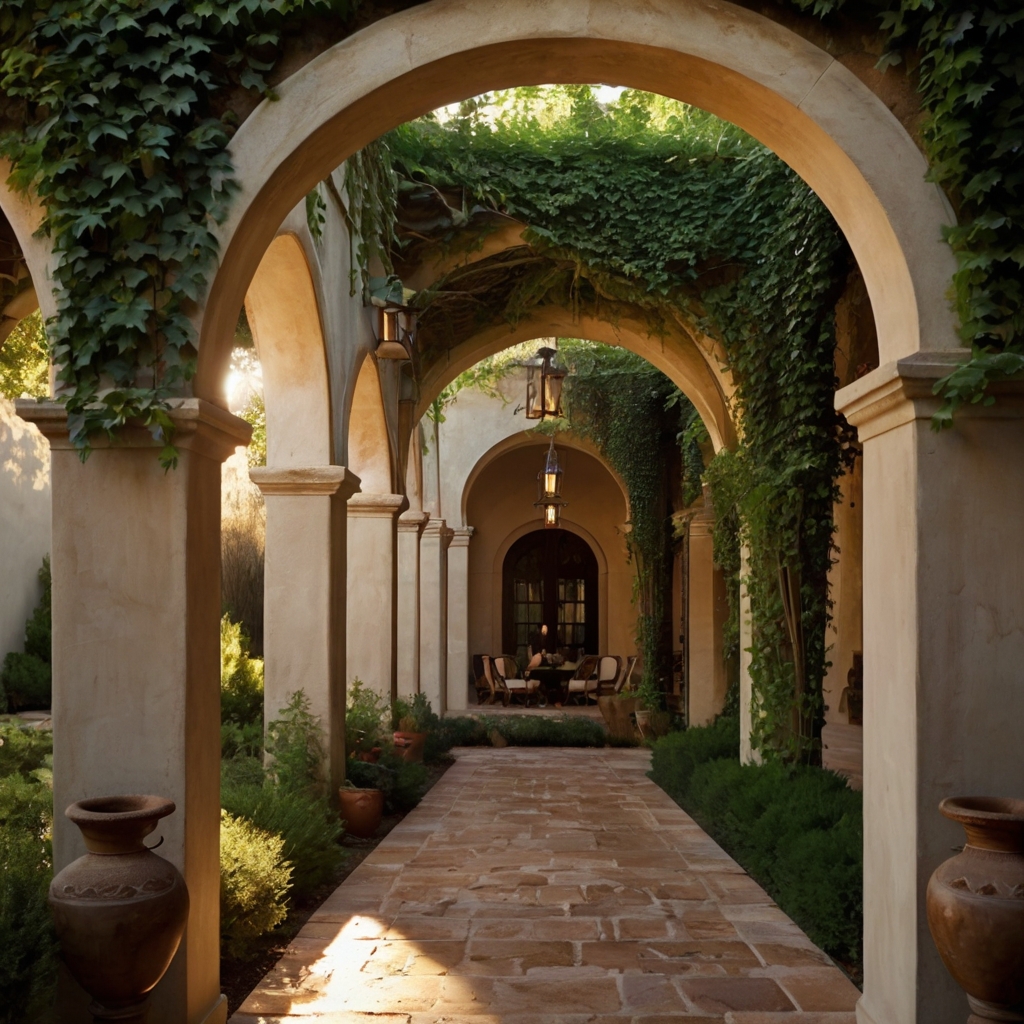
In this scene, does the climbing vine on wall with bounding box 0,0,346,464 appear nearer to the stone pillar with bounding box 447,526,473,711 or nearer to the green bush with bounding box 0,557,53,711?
the green bush with bounding box 0,557,53,711

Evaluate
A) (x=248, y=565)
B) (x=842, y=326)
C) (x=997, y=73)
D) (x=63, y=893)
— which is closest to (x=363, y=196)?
(x=842, y=326)

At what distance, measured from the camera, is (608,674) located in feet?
61.3

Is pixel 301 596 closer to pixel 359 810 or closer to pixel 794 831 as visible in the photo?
pixel 359 810

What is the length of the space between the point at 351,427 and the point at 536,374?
7.79ft

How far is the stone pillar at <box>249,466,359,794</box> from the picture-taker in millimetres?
7562

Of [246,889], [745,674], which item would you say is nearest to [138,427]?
[246,889]

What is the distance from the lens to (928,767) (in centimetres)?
378

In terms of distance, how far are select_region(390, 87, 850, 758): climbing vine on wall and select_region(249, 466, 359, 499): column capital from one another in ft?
8.66

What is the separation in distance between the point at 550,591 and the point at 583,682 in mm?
4096

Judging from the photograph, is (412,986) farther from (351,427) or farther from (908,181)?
(351,427)

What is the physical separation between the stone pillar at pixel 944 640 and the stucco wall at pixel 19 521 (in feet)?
44.0

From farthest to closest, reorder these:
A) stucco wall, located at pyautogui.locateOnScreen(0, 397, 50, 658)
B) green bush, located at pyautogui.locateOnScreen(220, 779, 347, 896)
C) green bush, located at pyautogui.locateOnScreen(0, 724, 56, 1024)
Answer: stucco wall, located at pyautogui.locateOnScreen(0, 397, 50, 658), green bush, located at pyautogui.locateOnScreen(220, 779, 347, 896), green bush, located at pyautogui.locateOnScreen(0, 724, 56, 1024)

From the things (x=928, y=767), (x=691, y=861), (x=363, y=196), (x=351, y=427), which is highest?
(x=363, y=196)

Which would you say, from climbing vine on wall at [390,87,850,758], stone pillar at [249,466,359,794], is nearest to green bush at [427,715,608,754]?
climbing vine on wall at [390,87,850,758]
